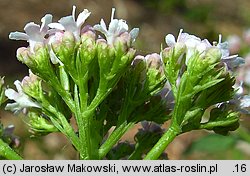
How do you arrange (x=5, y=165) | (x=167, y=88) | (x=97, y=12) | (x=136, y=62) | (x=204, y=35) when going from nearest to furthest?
(x=5, y=165) → (x=136, y=62) → (x=167, y=88) → (x=204, y=35) → (x=97, y=12)

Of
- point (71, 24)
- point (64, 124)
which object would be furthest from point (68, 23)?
point (64, 124)

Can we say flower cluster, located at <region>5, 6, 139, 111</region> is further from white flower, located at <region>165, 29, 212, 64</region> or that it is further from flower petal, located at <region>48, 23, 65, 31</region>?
white flower, located at <region>165, 29, 212, 64</region>

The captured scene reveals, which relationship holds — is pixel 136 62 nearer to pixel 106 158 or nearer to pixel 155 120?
pixel 155 120

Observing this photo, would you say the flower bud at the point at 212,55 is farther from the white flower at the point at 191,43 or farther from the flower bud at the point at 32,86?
the flower bud at the point at 32,86

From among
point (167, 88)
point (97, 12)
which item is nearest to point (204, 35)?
point (97, 12)

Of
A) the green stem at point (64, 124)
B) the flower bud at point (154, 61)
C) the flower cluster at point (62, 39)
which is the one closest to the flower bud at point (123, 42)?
the flower cluster at point (62, 39)

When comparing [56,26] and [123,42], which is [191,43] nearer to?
[123,42]

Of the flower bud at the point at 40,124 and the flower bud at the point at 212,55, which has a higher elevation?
the flower bud at the point at 212,55

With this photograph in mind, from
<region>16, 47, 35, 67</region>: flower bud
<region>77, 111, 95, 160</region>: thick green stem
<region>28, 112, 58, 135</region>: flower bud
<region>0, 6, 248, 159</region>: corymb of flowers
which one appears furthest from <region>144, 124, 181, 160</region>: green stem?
<region>16, 47, 35, 67</region>: flower bud
